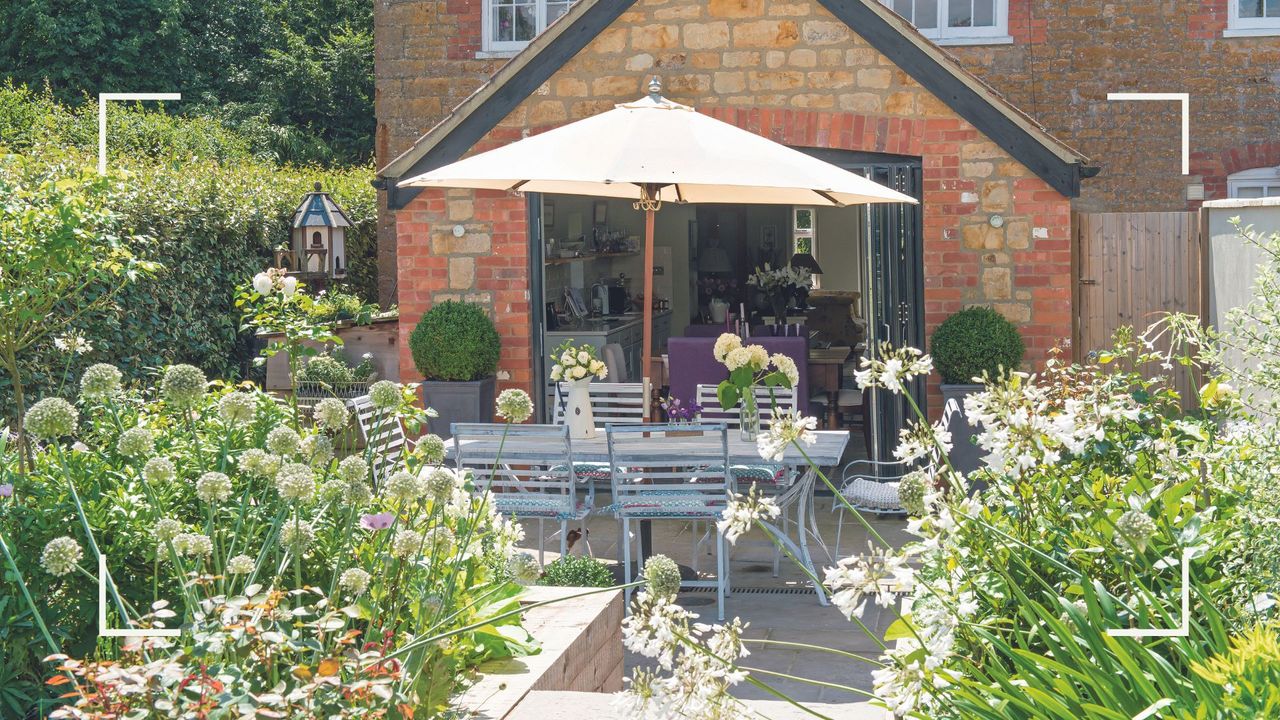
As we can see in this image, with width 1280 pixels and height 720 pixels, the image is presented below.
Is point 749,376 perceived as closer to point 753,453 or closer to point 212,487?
point 753,453

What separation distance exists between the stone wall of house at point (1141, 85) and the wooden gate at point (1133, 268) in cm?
337

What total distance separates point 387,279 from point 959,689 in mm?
12400

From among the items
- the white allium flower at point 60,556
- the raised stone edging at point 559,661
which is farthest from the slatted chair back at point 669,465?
the white allium flower at point 60,556

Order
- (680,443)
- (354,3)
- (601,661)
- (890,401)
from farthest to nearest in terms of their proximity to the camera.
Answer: (354,3) < (890,401) < (680,443) < (601,661)

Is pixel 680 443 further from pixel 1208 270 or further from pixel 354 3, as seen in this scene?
pixel 354 3

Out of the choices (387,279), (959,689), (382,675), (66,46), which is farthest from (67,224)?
(66,46)

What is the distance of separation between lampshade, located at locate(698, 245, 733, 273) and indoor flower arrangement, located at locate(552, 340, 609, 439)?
974 cm

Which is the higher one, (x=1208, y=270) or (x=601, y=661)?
(x=1208, y=270)

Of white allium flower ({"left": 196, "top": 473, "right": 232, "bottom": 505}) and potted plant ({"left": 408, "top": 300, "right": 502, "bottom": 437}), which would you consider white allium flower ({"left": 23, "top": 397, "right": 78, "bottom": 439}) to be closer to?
white allium flower ({"left": 196, "top": 473, "right": 232, "bottom": 505})

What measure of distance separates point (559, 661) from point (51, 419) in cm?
154

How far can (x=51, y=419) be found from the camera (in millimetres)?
2660

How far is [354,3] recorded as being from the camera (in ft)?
91.7

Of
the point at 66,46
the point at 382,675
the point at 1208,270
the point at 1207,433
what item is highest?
the point at 66,46

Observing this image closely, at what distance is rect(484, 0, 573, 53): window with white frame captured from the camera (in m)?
12.6
